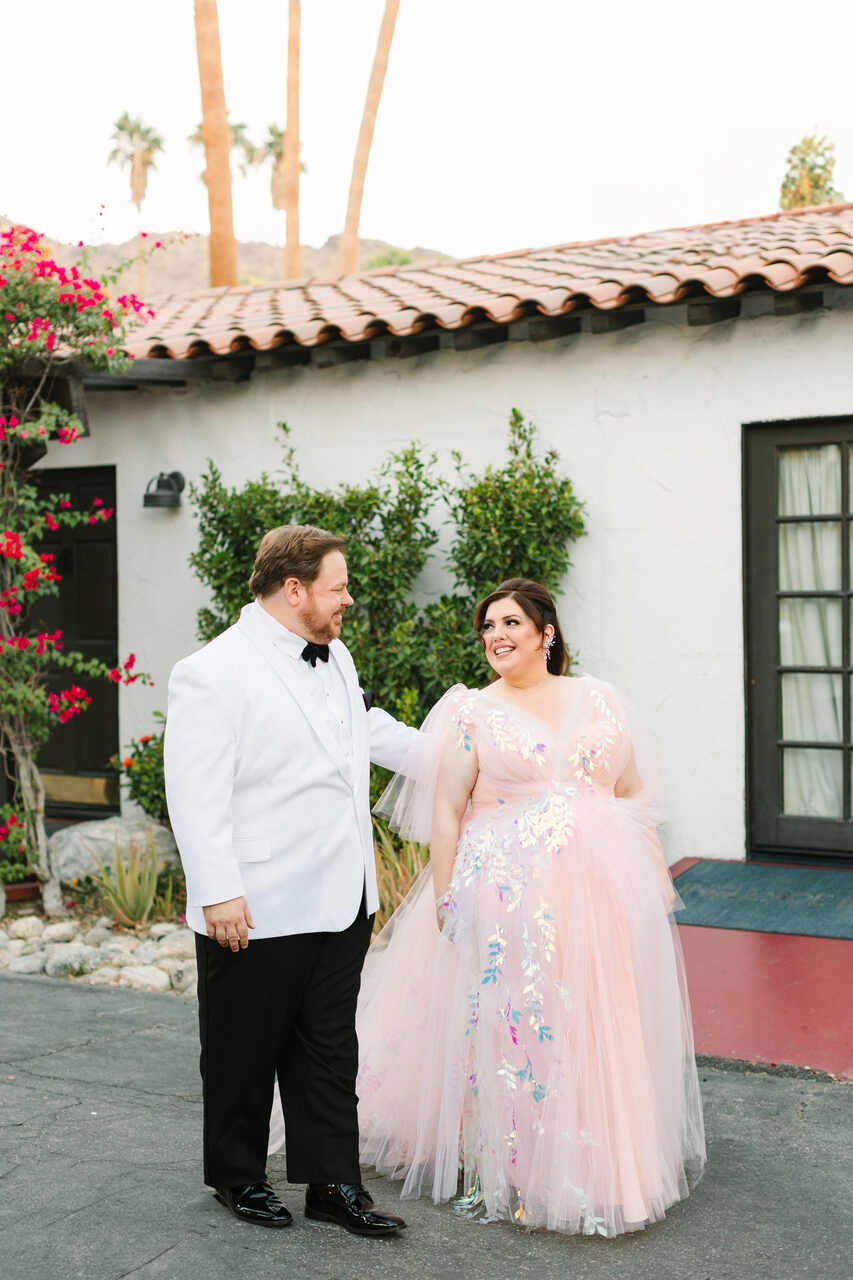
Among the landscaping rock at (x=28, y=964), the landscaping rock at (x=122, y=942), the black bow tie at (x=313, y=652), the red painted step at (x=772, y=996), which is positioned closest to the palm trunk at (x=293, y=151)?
the landscaping rock at (x=122, y=942)

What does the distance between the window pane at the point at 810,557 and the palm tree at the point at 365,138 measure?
11515 mm

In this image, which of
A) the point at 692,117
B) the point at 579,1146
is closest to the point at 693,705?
the point at 579,1146

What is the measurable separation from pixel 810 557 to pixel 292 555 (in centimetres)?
437

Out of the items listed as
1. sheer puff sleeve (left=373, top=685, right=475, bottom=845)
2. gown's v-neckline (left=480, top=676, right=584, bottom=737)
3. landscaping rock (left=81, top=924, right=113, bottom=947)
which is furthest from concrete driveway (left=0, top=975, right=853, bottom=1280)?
landscaping rock (left=81, top=924, right=113, bottom=947)

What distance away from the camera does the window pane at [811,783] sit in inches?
278

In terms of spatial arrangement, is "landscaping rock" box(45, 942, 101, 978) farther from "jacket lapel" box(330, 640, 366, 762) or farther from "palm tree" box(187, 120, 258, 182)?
A: "palm tree" box(187, 120, 258, 182)

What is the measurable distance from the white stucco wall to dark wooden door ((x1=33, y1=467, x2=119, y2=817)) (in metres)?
2.04

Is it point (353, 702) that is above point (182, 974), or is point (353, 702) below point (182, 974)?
above

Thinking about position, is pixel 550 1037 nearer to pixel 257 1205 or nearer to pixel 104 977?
pixel 257 1205

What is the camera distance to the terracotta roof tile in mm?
6836

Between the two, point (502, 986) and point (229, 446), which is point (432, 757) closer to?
point (502, 986)

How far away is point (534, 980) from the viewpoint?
137 inches

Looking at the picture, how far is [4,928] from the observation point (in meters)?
7.26

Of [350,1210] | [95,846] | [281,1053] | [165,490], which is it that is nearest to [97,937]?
[95,846]
